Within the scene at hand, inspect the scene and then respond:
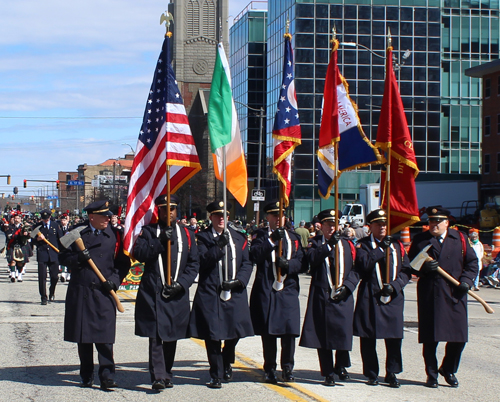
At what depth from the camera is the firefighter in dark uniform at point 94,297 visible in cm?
737

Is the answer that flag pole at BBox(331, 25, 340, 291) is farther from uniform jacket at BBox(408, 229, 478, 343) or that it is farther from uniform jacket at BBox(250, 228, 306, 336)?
uniform jacket at BBox(408, 229, 478, 343)

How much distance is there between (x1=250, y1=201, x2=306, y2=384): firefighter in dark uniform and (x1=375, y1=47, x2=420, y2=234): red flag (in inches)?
57.2

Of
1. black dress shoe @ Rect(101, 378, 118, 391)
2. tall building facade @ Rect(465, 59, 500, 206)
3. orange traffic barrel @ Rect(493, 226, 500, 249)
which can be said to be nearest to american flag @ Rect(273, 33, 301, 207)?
black dress shoe @ Rect(101, 378, 118, 391)

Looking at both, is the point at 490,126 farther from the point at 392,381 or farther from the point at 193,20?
the point at 392,381

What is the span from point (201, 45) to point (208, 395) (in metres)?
75.7

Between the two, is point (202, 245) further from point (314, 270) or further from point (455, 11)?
point (455, 11)

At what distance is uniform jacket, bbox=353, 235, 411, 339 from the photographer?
7.59 meters

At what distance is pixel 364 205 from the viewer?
44.6m

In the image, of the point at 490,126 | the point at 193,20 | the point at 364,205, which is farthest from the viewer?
the point at 193,20

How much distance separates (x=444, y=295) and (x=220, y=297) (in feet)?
7.74

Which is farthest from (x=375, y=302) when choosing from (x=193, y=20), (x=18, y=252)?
(x=193, y=20)

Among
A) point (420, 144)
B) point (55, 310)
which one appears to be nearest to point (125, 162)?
point (420, 144)

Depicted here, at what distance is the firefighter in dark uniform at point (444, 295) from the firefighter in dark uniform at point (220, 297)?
73.6 inches

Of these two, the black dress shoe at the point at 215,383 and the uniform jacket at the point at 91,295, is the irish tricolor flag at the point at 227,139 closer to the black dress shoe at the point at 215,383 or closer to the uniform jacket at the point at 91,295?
the uniform jacket at the point at 91,295
